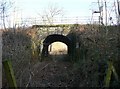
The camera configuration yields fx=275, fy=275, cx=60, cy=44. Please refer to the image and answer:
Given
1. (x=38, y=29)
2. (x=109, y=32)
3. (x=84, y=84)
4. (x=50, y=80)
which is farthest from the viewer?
(x=38, y=29)

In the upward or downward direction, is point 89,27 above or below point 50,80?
above

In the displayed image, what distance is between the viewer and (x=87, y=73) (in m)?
13.4

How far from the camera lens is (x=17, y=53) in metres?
12.3

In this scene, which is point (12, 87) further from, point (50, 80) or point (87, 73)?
point (50, 80)

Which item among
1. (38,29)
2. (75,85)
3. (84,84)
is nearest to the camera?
(84,84)

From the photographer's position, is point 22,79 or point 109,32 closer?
point 22,79

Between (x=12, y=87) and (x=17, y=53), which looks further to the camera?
(x=17, y=53)

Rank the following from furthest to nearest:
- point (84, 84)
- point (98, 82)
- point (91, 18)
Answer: point (91, 18), point (84, 84), point (98, 82)

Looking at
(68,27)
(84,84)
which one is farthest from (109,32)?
(68,27)

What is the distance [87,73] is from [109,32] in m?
5.46

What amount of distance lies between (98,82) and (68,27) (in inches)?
882

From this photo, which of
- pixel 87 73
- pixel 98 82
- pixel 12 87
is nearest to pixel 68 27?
pixel 87 73

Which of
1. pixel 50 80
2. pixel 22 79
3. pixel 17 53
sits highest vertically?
pixel 17 53

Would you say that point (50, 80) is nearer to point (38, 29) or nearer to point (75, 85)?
point (75, 85)
